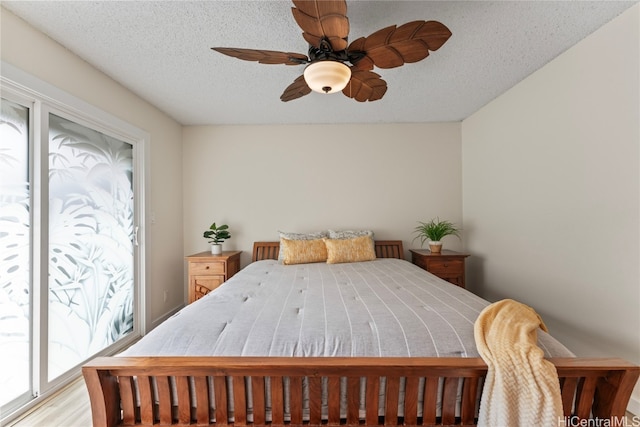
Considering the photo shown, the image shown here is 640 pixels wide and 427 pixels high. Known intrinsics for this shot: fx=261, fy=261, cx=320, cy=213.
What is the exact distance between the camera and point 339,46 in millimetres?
1442

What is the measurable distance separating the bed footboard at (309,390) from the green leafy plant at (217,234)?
7.44ft

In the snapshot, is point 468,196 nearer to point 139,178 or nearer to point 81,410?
point 139,178

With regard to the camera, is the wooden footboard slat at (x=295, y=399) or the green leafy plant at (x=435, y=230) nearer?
the wooden footboard slat at (x=295, y=399)

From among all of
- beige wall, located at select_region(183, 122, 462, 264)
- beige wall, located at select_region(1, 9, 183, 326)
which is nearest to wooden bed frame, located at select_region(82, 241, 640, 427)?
beige wall, located at select_region(1, 9, 183, 326)

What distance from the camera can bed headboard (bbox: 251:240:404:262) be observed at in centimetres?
342

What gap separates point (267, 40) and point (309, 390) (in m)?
2.11

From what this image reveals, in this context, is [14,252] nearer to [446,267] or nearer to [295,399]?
[295,399]

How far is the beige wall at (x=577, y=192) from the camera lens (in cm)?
166

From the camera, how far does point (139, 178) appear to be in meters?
2.79

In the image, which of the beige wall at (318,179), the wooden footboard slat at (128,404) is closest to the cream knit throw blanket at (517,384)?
the wooden footboard slat at (128,404)

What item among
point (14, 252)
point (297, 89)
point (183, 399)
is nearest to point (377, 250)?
point (297, 89)

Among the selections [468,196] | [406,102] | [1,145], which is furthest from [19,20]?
[468,196]

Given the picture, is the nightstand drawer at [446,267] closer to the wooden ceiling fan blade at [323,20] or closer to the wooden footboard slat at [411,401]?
the wooden footboard slat at [411,401]

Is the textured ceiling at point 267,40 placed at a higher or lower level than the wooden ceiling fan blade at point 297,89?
higher
